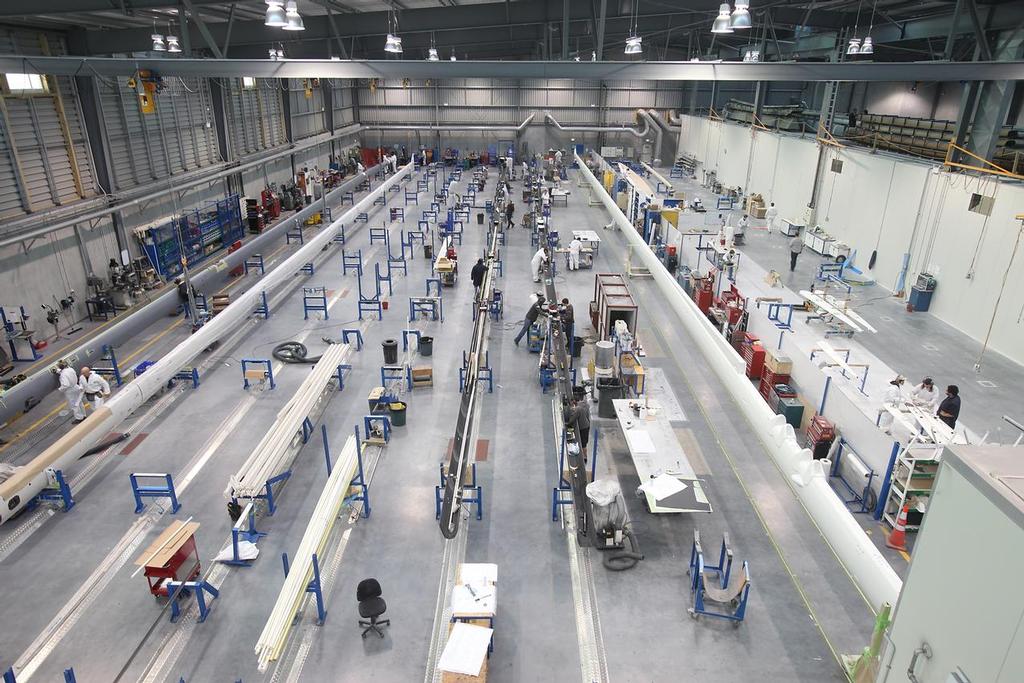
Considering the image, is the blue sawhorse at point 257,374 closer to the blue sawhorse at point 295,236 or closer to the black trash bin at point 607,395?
the black trash bin at point 607,395

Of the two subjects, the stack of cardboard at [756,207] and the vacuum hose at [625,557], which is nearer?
the vacuum hose at [625,557]

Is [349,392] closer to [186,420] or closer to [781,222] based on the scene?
[186,420]

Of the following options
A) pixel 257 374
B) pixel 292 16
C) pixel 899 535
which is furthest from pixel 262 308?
pixel 899 535

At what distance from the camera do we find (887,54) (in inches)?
1136

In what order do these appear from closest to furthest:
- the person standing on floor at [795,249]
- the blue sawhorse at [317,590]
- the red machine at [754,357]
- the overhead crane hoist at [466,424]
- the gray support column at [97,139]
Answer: the blue sawhorse at [317,590], the overhead crane hoist at [466,424], the red machine at [754,357], the gray support column at [97,139], the person standing on floor at [795,249]

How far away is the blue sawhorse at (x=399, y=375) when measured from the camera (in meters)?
13.1

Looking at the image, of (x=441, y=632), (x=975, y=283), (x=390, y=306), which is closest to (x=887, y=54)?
(x=975, y=283)

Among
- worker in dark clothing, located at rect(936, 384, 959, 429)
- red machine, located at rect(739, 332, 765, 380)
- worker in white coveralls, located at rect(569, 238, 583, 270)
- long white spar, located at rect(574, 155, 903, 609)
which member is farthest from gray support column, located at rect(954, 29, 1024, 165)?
long white spar, located at rect(574, 155, 903, 609)

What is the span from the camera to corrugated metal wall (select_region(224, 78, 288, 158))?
2687cm

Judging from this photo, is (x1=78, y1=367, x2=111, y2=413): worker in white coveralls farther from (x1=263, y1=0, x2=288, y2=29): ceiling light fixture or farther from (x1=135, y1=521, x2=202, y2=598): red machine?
(x1=263, y1=0, x2=288, y2=29): ceiling light fixture

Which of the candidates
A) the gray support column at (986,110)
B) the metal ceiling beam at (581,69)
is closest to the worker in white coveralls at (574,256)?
the metal ceiling beam at (581,69)

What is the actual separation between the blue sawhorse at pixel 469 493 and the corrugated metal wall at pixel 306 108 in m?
29.0

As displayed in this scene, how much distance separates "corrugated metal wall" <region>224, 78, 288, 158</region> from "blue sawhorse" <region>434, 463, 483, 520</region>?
74.2ft

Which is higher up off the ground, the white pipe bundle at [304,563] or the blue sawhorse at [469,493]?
the white pipe bundle at [304,563]
